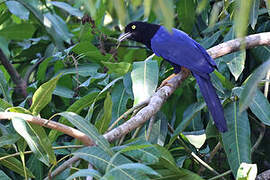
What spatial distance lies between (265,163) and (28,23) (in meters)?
3.16

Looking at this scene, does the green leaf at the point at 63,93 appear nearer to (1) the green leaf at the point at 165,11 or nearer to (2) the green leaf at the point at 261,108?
(2) the green leaf at the point at 261,108

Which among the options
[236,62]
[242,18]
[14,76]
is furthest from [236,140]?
[14,76]

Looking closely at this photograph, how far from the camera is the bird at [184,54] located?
3.07 m

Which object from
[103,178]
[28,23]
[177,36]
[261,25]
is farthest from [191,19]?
[103,178]

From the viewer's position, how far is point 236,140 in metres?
2.77

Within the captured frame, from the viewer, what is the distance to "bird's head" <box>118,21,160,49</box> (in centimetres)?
464

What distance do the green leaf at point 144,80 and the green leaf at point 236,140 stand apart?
0.56 metres

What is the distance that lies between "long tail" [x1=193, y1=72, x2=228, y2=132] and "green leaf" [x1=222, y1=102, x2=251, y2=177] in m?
0.06

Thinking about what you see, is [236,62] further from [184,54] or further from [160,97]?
[160,97]

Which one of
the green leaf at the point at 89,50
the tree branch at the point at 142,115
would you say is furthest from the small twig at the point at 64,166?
the green leaf at the point at 89,50

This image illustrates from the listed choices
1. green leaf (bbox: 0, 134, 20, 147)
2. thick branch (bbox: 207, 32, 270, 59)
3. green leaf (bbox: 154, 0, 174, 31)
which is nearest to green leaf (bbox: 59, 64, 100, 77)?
thick branch (bbox: 207, 32, 270, 59)

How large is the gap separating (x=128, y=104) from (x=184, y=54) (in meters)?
0.86

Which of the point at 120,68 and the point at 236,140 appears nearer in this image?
the point at 236,140

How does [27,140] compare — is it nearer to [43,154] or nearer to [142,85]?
[43,154]
